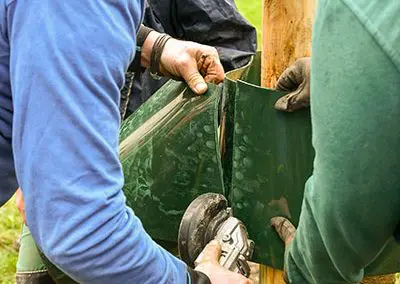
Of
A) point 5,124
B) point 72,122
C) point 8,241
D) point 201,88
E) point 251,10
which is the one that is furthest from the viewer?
point 251,10

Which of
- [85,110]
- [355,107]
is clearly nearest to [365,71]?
[355,107]

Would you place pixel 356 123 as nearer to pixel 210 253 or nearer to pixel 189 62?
pixel 210 253

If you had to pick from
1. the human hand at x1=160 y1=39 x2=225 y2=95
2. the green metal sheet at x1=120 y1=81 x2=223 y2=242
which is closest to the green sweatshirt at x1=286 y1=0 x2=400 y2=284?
the green metal sheet at x1=120 y1=81 x2=223 y2=242

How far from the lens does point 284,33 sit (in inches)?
98.4

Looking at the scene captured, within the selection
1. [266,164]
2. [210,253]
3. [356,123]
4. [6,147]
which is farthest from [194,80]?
[356,123]

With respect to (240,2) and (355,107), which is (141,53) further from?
(240,2)

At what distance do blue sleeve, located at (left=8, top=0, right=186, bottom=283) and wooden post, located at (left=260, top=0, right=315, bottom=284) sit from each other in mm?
968

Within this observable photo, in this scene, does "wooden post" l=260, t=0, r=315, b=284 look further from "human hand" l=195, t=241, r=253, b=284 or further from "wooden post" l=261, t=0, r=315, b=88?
"human hand" l=195, t=241, r=253, b=284

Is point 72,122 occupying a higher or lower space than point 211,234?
higher

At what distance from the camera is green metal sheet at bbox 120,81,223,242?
252cm

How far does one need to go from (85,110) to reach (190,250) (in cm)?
96

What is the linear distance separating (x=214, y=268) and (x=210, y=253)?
0.10 metres

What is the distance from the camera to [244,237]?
241 cm

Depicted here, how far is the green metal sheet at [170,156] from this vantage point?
252 cm
